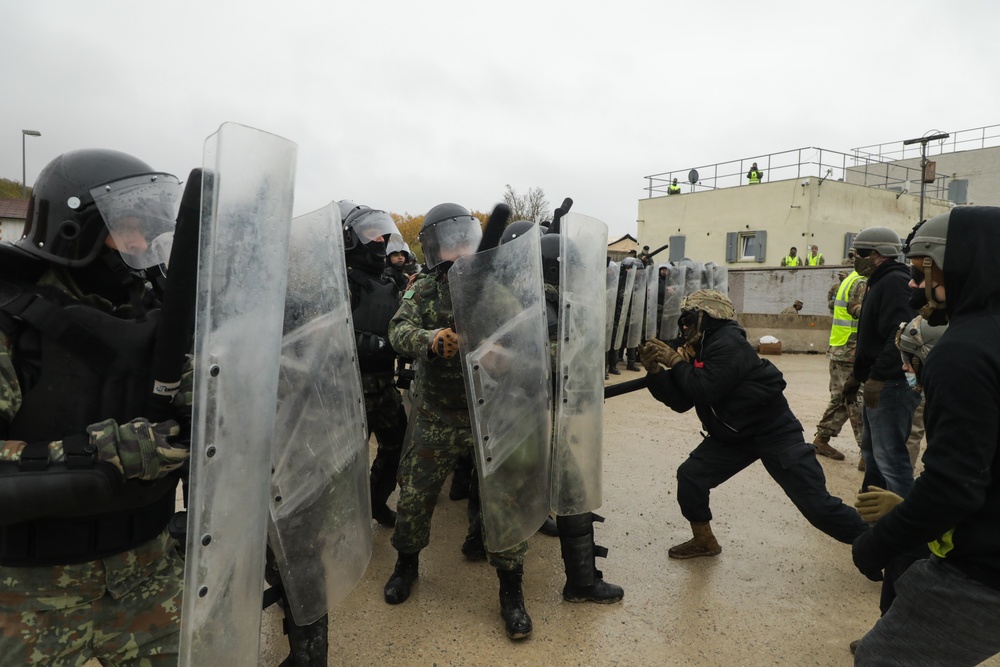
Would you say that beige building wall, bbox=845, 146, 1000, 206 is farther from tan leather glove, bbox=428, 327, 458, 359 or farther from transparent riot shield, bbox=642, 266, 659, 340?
tan leather glove, bbox=428, 327, 458, 359

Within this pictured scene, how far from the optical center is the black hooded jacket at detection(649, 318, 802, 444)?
3.18 metres

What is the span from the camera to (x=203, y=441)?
1334 millimetres

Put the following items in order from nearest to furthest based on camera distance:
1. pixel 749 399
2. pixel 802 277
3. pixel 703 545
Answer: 1. pixel 749 399
2. pixel 703 545
3. pixel 802 277

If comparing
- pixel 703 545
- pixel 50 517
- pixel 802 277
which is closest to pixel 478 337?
pixel 50 517

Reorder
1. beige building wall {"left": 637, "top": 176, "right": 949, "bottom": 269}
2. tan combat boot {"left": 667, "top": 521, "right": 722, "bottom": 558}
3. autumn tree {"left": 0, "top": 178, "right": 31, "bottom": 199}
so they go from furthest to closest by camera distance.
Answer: autumn tree {"left": 0, "top": 178, "right": 31, "bottom": 199} → beige building wall {"left": 637, "top": 176, "right": 949, "bottom": 269} → tan combat boot {"left": 667, "top": 521, "right": 722, "bottom": 558}

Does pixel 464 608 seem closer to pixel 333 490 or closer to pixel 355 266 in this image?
pixel 333 490

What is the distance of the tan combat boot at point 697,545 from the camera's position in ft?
11.4

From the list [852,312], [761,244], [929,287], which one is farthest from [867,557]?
[761,244]

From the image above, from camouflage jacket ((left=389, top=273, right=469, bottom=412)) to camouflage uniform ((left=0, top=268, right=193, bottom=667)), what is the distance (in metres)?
1.40

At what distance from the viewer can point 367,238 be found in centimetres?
391

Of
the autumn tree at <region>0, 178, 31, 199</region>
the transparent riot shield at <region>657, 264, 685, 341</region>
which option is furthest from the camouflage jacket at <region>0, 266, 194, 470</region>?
the autumn tree at <region>0, 178, 31, 199</region>

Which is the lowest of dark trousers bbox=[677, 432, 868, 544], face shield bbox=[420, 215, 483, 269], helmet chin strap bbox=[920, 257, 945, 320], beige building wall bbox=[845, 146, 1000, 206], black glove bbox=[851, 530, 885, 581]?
dark trousers bbox=[677, 432, 868, 544]

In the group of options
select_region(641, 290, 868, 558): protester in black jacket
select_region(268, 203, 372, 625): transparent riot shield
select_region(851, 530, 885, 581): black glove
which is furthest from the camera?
select_region(641, 290, 868, 558): protester in black jacket

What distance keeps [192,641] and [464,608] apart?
1764 millimetres
